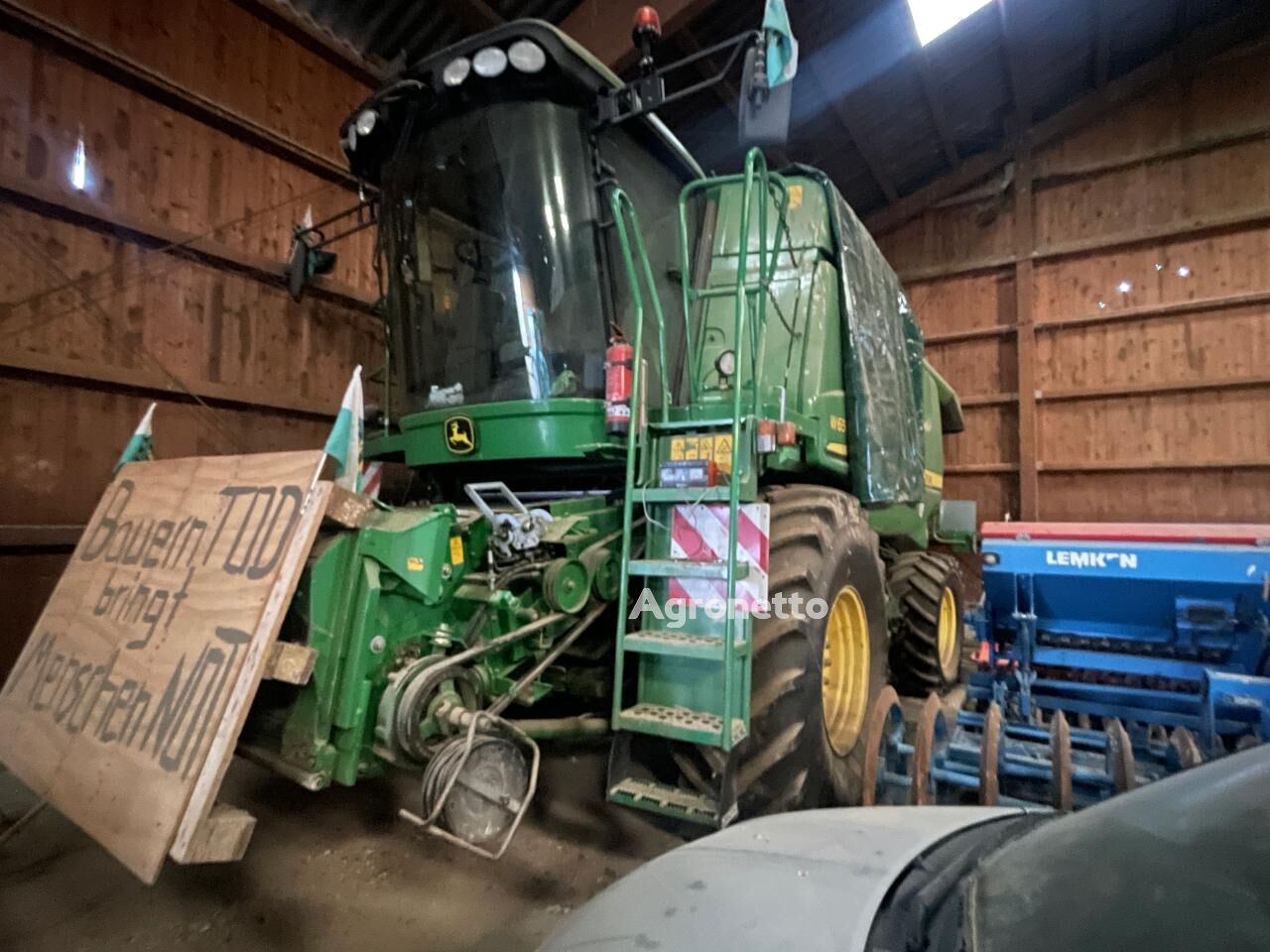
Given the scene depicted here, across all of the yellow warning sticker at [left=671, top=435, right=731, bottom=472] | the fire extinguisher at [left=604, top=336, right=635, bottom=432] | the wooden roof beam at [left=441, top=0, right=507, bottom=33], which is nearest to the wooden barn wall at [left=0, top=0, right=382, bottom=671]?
the wooden roof beam at [left=441, top=0, right=507, bottom=33]

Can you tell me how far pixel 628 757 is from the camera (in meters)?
2.54

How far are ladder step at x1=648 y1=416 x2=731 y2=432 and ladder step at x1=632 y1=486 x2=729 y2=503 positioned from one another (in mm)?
255

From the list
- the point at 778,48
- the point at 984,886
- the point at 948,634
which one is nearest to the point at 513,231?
the point at 778,48

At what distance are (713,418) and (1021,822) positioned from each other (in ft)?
5.52

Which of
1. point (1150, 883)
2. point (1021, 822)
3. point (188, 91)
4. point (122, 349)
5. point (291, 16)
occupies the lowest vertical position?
point (1021, 822)

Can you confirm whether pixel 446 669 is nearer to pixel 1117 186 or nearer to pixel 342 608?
pixel 342 608

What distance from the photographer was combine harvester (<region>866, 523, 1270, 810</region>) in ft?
8.25

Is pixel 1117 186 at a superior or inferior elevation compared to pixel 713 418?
superior

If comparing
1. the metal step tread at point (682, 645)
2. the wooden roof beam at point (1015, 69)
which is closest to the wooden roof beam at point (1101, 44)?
the wooden roof beam at point (1015, 69)

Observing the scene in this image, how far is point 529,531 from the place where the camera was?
2.60 m

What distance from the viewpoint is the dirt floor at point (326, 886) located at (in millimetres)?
2270

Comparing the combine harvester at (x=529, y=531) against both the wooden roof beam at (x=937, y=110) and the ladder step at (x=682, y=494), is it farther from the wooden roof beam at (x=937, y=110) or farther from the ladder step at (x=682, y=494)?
the wooden roof beam at (x=937, y=110)

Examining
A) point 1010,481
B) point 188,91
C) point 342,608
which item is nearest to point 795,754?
point 342,608

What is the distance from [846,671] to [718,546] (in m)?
1.17
